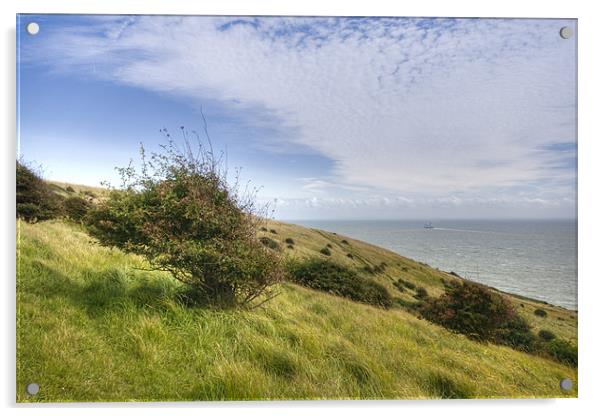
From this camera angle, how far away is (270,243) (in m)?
4.01

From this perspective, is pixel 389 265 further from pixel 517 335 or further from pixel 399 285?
pixel 517 335

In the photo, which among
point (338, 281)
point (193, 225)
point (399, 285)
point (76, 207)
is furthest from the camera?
point (338, 281)

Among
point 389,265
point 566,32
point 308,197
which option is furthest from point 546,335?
point 566,32

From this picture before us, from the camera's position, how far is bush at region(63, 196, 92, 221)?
3873 mm

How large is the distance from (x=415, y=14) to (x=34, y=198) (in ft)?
14.5

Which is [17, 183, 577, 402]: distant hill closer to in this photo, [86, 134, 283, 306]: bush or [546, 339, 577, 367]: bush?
[546, 339, 577, 367]: bush

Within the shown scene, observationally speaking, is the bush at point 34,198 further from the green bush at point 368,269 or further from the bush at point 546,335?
the bush at point 546,335

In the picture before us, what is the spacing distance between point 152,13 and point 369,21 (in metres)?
2.26

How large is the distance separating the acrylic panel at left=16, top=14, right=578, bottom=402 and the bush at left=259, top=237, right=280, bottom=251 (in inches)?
0.9

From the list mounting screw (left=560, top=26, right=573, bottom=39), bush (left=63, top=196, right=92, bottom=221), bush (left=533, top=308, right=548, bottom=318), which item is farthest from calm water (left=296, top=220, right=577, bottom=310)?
bush (left=63, top=196, right=92, bottom=221)

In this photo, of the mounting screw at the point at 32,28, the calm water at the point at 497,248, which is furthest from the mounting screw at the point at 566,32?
the mounting screw at the point at 32,28

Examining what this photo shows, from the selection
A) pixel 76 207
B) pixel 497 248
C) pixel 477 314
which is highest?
pixel 76 207

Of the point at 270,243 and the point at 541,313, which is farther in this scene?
the point at 270,243

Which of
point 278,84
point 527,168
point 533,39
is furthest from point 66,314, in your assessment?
point 533,39
